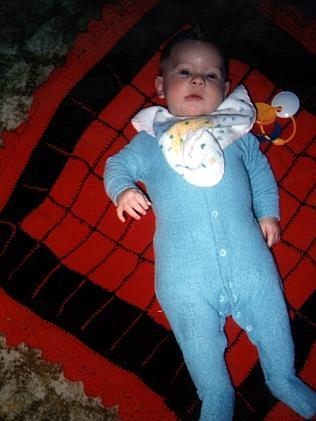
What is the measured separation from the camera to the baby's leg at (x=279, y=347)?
0.94 meters

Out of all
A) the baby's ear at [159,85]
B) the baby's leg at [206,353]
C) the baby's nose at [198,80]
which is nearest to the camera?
the baby's leg at [206,353]

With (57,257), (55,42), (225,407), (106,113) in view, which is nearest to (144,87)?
(106,113)

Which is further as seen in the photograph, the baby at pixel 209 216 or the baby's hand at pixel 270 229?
the baby's hand at pixel 270 229

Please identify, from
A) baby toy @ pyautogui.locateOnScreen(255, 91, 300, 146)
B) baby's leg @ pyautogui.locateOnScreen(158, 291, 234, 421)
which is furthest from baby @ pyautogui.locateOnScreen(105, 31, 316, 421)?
baby toy @ pyautogui.locateOnScreen(255, 91, 300, 146)

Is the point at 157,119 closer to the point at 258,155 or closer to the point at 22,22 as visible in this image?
the point at 258,155

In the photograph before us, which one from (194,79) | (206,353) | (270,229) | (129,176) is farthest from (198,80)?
(206,353)

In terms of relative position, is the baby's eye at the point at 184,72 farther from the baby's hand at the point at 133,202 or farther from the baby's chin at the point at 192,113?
the baby's hand at the point at 133,202

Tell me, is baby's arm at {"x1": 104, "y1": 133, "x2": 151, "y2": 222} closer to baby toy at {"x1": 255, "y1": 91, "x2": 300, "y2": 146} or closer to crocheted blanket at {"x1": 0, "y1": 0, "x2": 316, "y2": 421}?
crocheted blanket at {"x1": 0, "y1": 0, "x2": 316, "y2": 421}

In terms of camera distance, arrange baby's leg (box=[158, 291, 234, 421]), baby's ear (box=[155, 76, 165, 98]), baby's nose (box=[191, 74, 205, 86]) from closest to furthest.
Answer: baby's leg (box=[158, 291, 234, 421]) → baby's nose (box=[191, 74, 205, 86]) → baby's ear (box=[155, 76, 165, 98])

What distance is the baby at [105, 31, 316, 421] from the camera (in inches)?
36.9

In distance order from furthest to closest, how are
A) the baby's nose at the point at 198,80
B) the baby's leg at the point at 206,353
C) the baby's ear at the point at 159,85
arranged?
the baby's ear at the point at 159,85 < the baby's nose at the point at 198,80 < the baby's leg at the point at 206,353

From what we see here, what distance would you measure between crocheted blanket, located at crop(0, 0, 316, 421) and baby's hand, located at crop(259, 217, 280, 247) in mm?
108

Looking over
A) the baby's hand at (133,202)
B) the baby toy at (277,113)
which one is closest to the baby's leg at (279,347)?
the baby's hand at (133,202)

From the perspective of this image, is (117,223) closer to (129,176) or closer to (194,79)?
(129,176)
